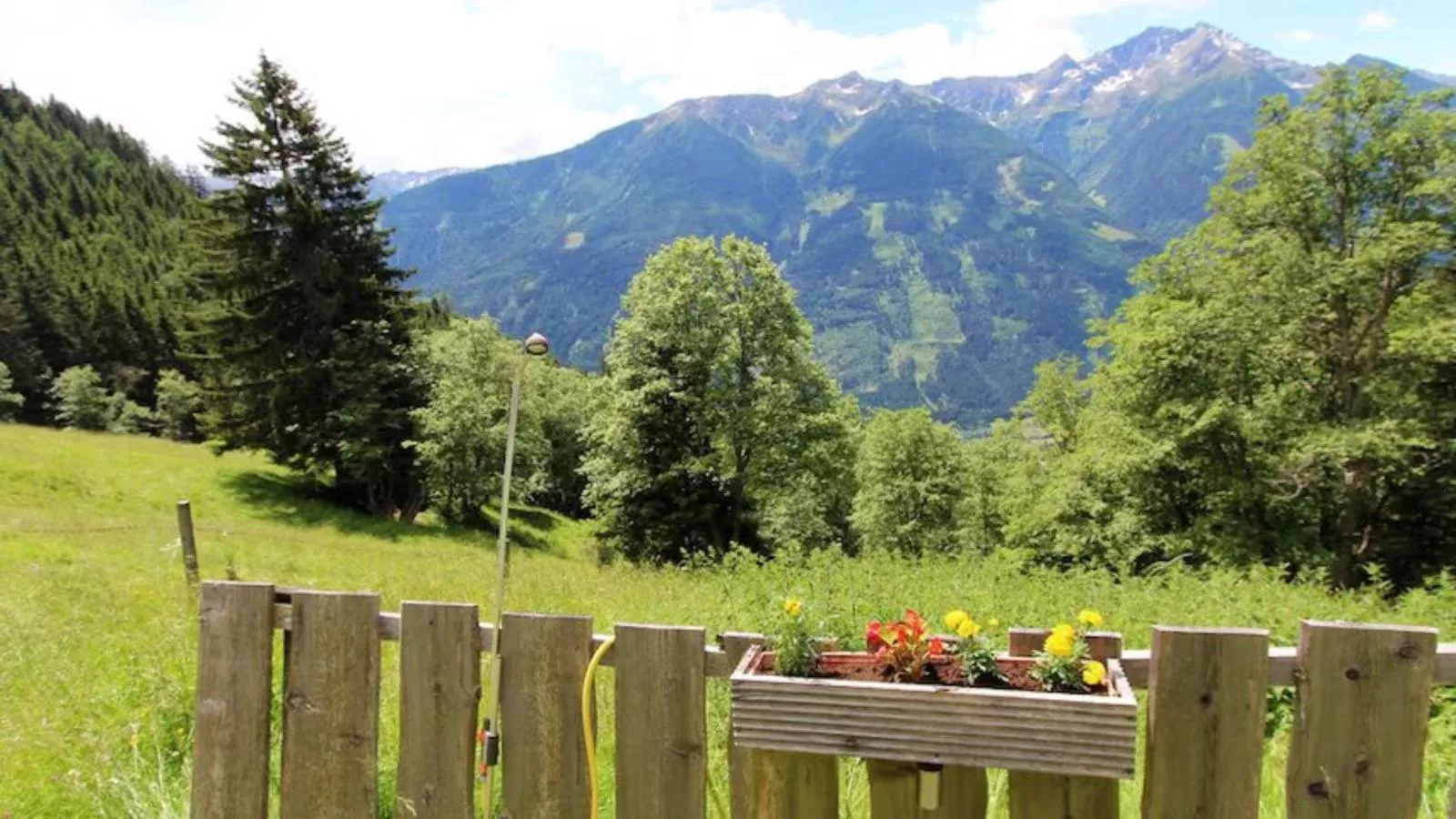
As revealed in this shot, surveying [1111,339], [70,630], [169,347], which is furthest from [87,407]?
[1111,339]

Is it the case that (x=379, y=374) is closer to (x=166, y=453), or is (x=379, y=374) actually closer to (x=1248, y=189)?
(x=166, y=453)

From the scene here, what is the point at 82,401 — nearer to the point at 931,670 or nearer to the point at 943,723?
the point at 931,670

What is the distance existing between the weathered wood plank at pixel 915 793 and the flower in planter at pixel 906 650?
319mm

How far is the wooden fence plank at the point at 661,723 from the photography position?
2.72 m

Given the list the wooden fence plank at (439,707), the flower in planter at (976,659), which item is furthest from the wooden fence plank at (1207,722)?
the wooden fence plank at (439,707)

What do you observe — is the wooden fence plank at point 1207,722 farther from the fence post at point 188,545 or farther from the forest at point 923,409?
the forest at point 923,409

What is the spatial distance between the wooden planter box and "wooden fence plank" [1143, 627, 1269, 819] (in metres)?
0.18

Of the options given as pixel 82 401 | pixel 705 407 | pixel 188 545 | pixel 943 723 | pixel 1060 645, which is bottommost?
pixel 82 401

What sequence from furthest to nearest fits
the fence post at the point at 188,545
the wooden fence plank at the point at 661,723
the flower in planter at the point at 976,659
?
the fence post at the point at 188,545 → the wooden fence plank at the point at 661,723 → the flower in planter at the point at 976,659

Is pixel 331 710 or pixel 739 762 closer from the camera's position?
pixel 739 762

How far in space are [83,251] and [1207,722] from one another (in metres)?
106

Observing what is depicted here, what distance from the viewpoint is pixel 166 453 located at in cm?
2911

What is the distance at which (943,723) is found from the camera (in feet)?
7.38

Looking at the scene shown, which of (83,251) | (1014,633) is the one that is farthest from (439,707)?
(83,251)
